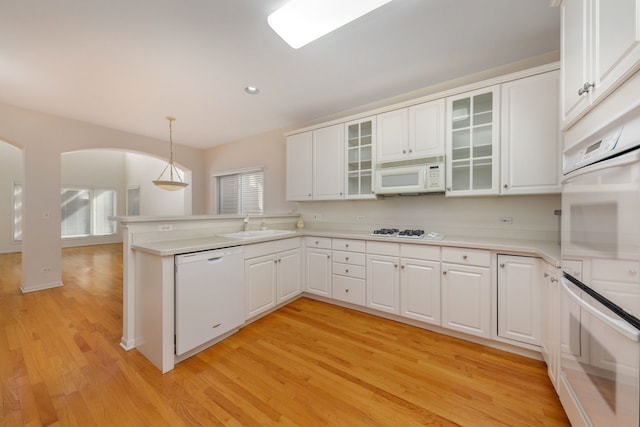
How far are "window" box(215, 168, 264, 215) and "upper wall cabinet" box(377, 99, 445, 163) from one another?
2529 millimetres

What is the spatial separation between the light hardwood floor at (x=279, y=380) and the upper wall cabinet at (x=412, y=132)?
6.08 feet

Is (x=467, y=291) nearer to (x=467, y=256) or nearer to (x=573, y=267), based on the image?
(x=467, y=256)

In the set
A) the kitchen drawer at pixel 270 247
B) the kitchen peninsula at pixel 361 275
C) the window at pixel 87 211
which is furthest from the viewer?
the window at pixel 87 211

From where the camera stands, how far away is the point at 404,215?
295cm

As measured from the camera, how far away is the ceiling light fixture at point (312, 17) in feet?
5.59

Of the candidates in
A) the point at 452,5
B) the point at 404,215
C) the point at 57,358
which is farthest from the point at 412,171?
the point at 57,358

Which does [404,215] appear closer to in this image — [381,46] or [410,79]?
[410,79]

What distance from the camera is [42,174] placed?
11.7ft

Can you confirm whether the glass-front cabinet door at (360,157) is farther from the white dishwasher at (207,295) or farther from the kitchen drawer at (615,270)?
the kitchen drawer at (615,270)

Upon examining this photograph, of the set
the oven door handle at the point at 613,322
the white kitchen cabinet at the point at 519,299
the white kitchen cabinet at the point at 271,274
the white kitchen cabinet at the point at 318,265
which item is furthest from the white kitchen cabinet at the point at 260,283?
the oven door handle at the point at 613,322

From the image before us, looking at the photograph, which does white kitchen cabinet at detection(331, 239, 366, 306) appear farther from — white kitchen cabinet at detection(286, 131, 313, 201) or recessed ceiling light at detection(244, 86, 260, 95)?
recessed ceiling light at detection(244, 86, 260, 95)

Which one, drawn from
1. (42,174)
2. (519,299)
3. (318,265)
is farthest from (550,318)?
(42,174)

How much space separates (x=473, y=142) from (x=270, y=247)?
2360 mm

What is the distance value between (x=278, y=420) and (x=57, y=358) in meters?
1.93
